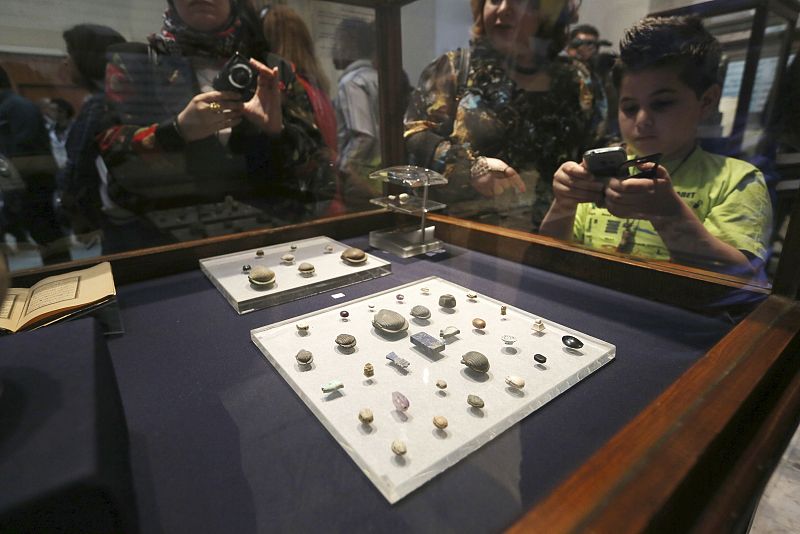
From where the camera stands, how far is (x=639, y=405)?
2.40ft

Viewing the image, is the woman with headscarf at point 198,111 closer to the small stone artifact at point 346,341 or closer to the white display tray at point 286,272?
the white display tray at point 286,272

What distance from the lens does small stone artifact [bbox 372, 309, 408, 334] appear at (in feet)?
3.08

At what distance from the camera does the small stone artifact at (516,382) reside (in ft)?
2.46

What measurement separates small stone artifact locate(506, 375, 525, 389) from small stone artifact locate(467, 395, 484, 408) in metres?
0.08

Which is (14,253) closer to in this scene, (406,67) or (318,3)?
(318,3)

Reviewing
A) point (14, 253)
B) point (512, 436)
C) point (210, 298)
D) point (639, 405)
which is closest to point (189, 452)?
point (512, 436)

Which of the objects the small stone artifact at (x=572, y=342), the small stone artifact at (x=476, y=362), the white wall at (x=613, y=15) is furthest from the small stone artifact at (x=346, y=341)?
the white wall at (x=613, y=15)

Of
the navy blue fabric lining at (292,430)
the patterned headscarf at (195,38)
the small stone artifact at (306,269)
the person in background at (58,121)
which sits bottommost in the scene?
the navy blue fabric lining at (292,430)

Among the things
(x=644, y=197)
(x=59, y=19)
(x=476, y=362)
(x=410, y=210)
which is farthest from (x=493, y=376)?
(x=59, y=19)

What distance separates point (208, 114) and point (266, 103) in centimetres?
20

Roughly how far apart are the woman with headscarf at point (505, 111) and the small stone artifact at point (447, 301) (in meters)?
0.47

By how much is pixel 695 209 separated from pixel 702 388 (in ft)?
1.61

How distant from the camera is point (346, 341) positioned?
88 cm

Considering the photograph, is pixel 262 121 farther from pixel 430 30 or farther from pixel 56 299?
pixel 56 299
